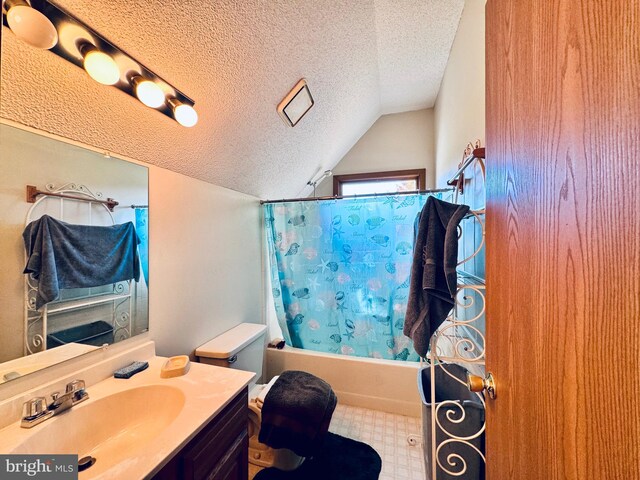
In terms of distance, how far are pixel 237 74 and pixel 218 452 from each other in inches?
64.8

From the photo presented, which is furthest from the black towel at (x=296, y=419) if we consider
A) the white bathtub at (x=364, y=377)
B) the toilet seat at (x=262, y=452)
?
the white bathtub at (x=364, y=377)

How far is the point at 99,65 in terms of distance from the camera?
796mm

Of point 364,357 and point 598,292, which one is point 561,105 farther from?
point 364,357

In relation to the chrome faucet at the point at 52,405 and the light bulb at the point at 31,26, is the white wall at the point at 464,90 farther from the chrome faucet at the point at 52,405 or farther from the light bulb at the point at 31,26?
the chrome faucet at the point at 52,405

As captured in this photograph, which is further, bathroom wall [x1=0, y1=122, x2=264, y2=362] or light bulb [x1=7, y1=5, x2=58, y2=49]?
bathroom wall [x1=0, y1=122, x2=264, y2=362]

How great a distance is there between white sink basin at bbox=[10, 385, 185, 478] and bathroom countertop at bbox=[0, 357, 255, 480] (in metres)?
0.01

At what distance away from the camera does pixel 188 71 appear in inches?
41.3

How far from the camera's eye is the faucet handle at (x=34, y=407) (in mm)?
778

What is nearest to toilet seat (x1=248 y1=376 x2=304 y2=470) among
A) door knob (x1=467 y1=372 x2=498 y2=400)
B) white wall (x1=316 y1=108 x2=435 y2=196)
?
door knob (x1=467 y1=372 x2=498 y2=400)

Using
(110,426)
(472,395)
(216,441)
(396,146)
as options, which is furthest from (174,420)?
(396,146)

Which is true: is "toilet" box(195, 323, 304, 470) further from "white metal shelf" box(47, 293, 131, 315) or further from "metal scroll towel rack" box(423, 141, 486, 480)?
"metal scroll towel rack" box(423, 141, 486, 480)

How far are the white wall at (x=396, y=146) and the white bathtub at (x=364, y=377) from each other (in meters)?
1.94

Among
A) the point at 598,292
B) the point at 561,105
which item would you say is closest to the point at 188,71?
the point at 561,105

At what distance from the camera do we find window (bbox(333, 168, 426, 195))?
2766 mm
